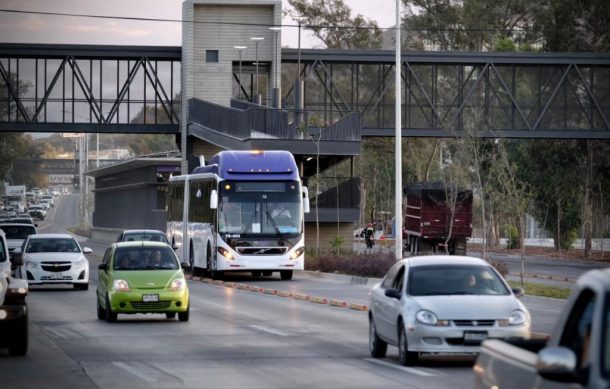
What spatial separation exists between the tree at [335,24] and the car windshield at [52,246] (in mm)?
64430

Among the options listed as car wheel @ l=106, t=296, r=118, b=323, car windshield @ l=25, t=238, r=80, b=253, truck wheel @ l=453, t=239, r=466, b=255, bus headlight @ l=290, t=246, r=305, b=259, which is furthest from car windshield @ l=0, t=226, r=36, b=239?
car wheel @ l=106, t=296, r=118, b=323

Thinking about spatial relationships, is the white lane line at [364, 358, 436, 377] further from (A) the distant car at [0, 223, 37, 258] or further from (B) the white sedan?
(A) the distant car at [0, 223, 37, 258]

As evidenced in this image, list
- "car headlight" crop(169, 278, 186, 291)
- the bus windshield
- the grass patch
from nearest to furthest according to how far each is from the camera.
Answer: "car headlight" crop(169, 278, 186, 291) → the grass patch → the bus windshield

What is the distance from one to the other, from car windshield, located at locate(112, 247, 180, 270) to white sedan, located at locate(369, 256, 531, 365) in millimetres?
8868

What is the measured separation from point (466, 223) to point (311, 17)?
4452cm

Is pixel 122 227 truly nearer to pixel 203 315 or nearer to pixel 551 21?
pixel 551 21

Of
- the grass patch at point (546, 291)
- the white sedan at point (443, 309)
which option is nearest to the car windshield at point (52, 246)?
the grass patch at point (546, 291)

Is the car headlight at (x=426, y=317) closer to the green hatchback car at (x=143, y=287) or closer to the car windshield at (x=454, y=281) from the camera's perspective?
the car windshield at (x=454, y=281)

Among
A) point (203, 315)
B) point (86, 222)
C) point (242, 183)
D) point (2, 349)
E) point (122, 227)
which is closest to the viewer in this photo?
point (2, 349)

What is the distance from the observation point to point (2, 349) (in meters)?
21.9

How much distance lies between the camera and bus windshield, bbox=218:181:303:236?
44.5 metres

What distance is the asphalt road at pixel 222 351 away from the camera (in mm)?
17141

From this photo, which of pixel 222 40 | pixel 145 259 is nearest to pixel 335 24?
pixel 222 40

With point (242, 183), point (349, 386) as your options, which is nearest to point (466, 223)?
point (242, 183)
